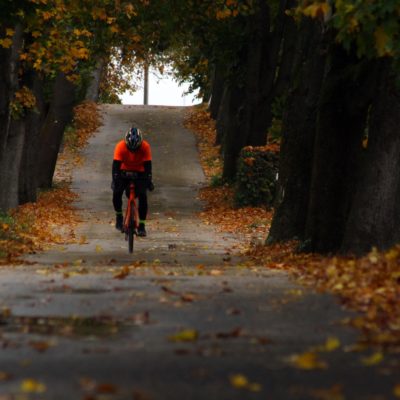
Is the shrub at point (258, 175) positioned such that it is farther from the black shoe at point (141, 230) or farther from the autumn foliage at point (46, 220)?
the black shoe at point (141, 230)

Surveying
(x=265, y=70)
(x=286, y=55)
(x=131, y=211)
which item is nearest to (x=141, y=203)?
(x=131, y=211)

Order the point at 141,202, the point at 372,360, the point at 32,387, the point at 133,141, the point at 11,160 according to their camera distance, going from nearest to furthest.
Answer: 1. the point at 32,387
2. the point at 372,360
3. the point at 133,141
4. the point at 141,202
5. the point at 11,160

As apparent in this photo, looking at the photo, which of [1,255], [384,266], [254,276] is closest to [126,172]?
[1,255]

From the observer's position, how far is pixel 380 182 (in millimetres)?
16141

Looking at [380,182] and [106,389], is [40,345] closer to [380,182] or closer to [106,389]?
[106,389]

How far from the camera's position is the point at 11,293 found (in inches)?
457

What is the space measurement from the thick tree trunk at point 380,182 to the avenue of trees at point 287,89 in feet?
0.05

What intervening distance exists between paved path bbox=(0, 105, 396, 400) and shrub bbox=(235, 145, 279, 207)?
1584 centimetres

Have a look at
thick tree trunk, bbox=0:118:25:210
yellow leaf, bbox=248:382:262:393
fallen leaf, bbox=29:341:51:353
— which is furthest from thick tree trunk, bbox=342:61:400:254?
thick tree trunk, bbox=0:118:25:210

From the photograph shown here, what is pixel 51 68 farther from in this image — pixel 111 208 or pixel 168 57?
pixel 168 57

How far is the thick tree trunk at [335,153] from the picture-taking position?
57.0 feet

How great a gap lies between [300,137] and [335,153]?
2589 mm

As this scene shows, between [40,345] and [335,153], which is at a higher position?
[335,153]

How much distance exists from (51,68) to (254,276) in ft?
60.3
